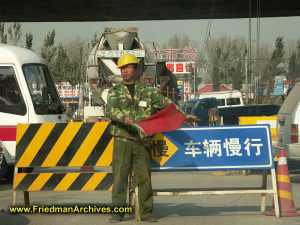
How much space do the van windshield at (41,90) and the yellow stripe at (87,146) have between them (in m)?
6.43

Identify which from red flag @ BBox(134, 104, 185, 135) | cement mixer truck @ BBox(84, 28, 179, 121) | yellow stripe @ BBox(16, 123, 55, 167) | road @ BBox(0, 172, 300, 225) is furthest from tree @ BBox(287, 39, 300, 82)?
red flag @ BBox(134, 104, 185, 135)

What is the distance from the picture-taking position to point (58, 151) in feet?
32.3

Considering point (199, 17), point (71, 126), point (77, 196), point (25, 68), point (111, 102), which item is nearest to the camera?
point (111, 102)

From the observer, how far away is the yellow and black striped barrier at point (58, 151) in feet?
32.1

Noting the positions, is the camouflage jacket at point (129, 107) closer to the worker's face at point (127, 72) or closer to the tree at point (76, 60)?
the worker's face at point (127, 72)

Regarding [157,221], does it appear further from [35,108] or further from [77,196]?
[35,108]

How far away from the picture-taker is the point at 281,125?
1535cm

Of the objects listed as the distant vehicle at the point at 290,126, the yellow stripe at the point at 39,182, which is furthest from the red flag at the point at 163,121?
the distant vehicle at the point at 290,126

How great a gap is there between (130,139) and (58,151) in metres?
1.28

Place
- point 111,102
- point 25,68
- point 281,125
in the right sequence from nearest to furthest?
1. point 111,102
2. point 281,125
3. point 25,68

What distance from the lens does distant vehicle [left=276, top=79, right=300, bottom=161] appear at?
47.6 feet

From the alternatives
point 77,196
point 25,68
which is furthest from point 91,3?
point 77,196

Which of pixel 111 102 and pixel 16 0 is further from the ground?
pixel 16 0

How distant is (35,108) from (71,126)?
249 inches
